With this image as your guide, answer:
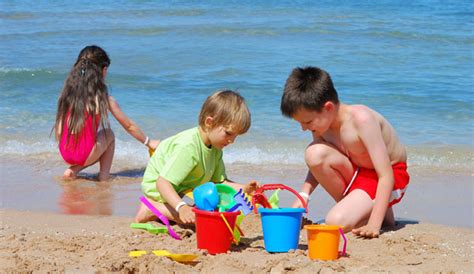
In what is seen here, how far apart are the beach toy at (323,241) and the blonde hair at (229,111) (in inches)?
31.6

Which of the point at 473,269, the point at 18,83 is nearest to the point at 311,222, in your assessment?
the point at 473,269

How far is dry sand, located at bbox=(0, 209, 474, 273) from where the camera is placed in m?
3.60

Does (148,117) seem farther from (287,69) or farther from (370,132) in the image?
(370,132)

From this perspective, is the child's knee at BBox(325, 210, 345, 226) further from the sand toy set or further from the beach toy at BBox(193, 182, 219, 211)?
the beach toy at BBox(193, 182, 219, 211)

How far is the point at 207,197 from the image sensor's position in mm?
3861

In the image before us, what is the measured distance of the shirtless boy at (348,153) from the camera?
4.28 meters

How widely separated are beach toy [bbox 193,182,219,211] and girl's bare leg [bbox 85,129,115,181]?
239 cm

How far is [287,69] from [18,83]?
3.84 meters

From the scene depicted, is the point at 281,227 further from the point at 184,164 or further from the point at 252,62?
the point at 252,62

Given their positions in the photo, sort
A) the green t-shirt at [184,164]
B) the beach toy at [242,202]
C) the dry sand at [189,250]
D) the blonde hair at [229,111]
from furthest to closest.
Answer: the green t-shirt at [184,164], the blonde hair at [229,111], the beach toy at [242,202], the dry sand at [189,250]

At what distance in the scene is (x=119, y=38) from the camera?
14.8 meters

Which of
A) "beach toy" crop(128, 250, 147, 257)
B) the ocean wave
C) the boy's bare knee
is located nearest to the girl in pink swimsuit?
the ocean wave

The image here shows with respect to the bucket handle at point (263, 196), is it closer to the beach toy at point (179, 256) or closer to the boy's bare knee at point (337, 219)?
the boy's bare knee at point (337, 219)

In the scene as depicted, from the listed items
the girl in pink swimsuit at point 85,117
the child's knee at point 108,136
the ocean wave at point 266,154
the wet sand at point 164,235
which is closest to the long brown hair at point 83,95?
the girl in pink swimsuit at point 85,117
